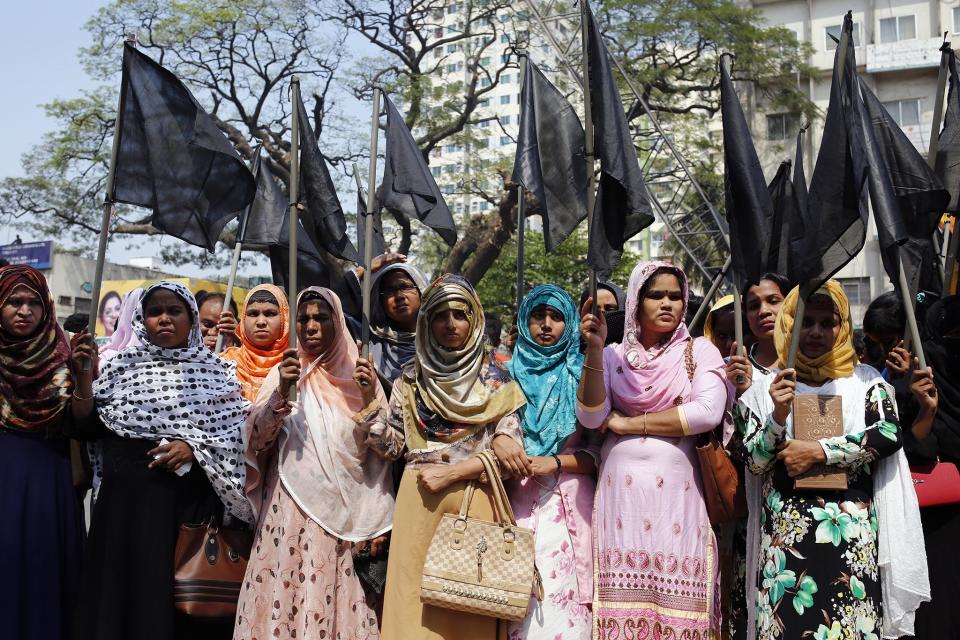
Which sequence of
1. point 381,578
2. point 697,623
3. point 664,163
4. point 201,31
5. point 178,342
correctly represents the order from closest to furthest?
point 697,623
point 381,578
point 178,342
point 201,31
point 664,163

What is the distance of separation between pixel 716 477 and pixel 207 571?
→ 6.83 feet

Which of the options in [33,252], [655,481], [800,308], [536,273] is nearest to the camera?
[800,308]

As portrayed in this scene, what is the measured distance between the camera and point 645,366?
3832 mm

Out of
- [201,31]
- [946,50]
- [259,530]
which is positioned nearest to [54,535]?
[259,530]

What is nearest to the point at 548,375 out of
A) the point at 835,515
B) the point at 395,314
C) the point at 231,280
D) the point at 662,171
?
the point at 395,314

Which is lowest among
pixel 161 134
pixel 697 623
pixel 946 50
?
pixel 697 623

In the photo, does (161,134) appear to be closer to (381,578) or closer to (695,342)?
(381,578)

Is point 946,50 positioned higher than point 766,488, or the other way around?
point 946,50

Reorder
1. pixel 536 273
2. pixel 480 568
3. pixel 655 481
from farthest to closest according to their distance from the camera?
pixel 536 273 → pixel 655 481 → pixel 480 568

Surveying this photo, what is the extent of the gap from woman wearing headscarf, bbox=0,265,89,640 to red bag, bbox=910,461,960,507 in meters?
3.43

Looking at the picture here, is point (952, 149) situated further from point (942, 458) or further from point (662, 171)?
point (662, 171)

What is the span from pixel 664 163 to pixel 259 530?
15902mm

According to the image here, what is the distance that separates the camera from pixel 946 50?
4203 mm

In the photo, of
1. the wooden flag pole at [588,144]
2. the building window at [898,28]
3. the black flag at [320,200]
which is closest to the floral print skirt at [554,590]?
the wooden flag pole at [588,144]
